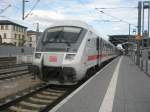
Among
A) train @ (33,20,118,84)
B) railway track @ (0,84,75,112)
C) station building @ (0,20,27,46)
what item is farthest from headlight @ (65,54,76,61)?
station building @ (0,20,27,46)

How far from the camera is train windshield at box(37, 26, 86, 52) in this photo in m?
16.2

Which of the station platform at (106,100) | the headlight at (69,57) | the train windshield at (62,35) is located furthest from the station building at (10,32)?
the station platform at (106,100)

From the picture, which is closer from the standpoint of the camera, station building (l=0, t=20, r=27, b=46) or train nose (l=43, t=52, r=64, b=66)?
train nose (l=43, t=52, r=64, b=66)

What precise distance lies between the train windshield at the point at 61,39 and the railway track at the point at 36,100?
1.83 m

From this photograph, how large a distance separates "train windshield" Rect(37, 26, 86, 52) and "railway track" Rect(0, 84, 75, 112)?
6.00ft

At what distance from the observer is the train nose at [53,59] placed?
15.7m

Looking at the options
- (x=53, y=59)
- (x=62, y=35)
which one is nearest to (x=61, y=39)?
(x=62, y=35)

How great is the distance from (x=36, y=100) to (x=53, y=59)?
9.83 feet

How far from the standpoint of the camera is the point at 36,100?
13234 millimetres

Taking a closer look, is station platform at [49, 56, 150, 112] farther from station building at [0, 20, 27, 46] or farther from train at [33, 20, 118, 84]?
station building at [0, 20, 27, 46]

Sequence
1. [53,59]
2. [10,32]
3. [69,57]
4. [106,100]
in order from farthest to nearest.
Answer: [10,32]
[53,59]
[69,57]
[106,100]

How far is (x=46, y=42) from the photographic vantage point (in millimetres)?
16844

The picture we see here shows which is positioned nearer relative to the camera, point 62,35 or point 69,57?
point 69,57

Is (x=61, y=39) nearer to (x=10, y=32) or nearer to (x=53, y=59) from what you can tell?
(x=53, y=59)
